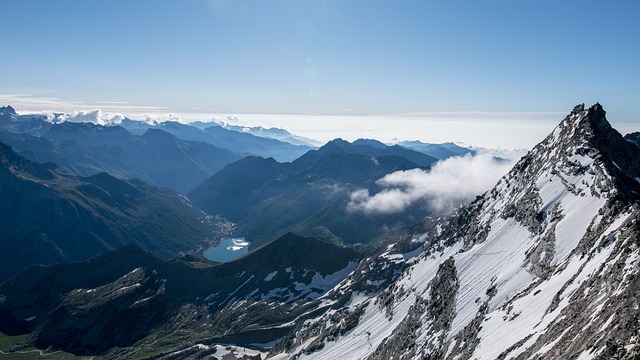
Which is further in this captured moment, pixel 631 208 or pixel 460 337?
pixel 460 337

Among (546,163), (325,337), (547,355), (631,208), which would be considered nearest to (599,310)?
(547,355)

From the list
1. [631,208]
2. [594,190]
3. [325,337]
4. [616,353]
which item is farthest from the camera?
[325,337]

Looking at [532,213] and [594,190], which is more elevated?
[594,190]

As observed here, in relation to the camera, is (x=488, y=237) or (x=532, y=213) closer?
(x=532, y=213)

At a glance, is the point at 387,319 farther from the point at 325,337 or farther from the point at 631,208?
the point at 631,208

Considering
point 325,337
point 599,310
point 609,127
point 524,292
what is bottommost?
point 325,337

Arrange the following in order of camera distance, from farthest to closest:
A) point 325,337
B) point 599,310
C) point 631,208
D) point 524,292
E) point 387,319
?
Answer: point 325,337, point 387,319, point 524,292, point 631,208, point 599,310

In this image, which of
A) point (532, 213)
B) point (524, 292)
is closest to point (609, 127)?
A: point (532, 213)

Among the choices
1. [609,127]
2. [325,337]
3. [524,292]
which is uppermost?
[609,127]

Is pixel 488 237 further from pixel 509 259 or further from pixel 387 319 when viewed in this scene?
pixel 387 319
